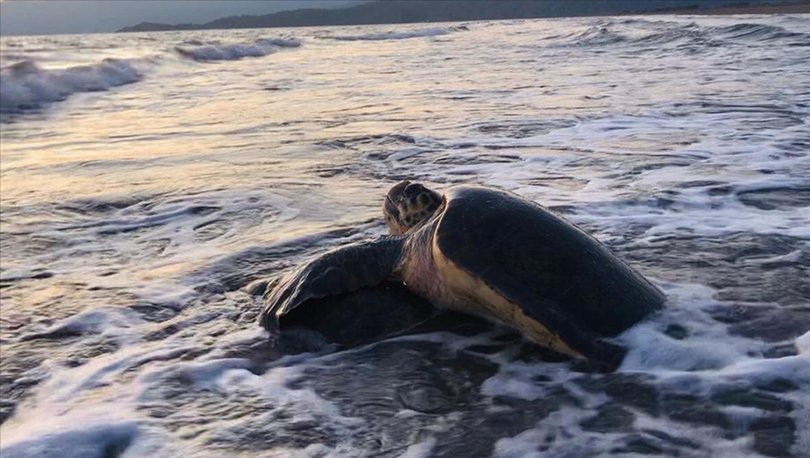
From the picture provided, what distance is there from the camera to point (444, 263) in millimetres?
3260

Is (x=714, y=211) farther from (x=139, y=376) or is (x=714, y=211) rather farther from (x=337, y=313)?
(x=139, y=376)

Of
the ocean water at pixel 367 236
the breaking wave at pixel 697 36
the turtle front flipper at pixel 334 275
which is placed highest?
the breaking wave at pixel 697 36

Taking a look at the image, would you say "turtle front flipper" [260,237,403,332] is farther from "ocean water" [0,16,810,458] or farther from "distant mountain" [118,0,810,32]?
"distant mountain" [118,0,810,32]

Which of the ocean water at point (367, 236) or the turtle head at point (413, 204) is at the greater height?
the turtle head at point (413, 204)

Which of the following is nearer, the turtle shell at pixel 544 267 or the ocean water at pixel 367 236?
the ocean water at pixel 367 236

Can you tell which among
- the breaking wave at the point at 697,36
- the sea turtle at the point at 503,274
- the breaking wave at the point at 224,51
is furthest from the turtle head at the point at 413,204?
the breaking wave at the point at 224,51

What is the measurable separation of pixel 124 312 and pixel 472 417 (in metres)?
1.80

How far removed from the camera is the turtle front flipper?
3.30 m

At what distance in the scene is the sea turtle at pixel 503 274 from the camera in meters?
2.94

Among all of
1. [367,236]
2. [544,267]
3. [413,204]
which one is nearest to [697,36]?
[367,236]

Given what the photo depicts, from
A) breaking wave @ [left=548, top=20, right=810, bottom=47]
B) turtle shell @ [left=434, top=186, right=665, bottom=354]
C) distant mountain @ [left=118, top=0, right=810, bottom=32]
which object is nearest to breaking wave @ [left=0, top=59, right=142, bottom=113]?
turtle shell @ [left=434, top=186, right=665, bottom=354]

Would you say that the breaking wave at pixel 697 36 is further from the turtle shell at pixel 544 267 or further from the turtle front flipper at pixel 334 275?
the turtle front flipper at pixel 334 275

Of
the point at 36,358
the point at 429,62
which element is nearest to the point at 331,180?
the point at 36,358

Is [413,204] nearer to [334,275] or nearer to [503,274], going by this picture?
[334,275]
